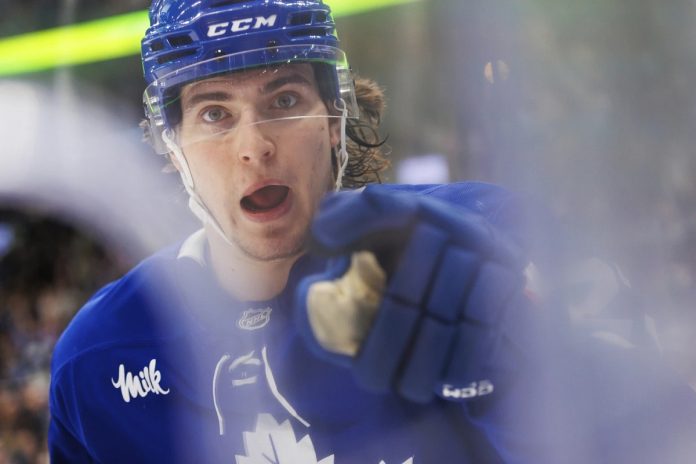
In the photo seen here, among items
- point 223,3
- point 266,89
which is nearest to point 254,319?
point 266,89

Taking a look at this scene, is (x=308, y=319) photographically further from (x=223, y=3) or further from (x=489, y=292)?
(x=223, y=3)

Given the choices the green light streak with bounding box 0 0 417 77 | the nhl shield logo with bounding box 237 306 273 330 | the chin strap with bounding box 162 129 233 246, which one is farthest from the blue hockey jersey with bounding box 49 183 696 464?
the green light streak with bounding box 0 0 417 77

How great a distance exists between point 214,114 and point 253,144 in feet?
0.34

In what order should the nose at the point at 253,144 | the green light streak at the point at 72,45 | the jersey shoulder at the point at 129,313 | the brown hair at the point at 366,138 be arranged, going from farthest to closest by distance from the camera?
the green light streak at the point at 72,45 → the brown hair at the point at 366,138 → the jersey shoulder at the point at 129,313 → the nose at the point at 253,144

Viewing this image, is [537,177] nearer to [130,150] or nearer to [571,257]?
[571,257]

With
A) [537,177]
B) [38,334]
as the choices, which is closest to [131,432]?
[537,177]

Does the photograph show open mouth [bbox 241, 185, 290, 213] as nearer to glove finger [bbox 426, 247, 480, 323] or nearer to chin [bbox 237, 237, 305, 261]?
chin [bbox 237, 237, 305, 261]

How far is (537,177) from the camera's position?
122 cm

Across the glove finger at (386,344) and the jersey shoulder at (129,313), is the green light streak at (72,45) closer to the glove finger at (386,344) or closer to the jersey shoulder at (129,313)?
the jersey shoulder at (129,313)

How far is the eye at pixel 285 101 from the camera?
1176 mm

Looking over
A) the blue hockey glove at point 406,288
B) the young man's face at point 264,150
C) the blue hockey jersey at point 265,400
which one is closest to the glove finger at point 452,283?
the blue hockey glove at point 406,288

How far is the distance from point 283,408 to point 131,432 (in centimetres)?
28

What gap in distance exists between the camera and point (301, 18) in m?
1.19

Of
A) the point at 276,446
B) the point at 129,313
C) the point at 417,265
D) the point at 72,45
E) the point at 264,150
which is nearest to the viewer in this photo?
the point at 417,265
